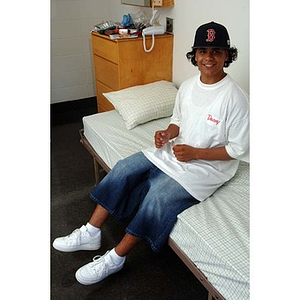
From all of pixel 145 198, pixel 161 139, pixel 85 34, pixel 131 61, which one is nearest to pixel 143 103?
pixel 131 61

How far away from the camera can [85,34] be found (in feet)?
11.3

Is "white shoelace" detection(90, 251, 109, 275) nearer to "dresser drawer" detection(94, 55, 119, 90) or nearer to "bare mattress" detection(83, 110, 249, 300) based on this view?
"bare mattress" detection(83, 110, 249, 300)

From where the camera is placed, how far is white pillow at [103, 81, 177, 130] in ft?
6.88

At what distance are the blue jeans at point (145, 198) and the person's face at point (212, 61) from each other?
1.63ft

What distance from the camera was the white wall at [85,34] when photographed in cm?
227

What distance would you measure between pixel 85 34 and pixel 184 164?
8.34 ft

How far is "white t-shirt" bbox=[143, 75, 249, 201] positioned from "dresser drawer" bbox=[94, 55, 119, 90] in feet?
3.72

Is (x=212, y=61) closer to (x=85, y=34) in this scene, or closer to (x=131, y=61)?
(x=131, y=61)

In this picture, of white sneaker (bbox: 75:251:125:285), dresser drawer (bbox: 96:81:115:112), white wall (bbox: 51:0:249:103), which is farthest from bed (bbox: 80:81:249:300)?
dresser drawer (bbox: 96:81:115:112)

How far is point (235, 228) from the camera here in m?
1.23

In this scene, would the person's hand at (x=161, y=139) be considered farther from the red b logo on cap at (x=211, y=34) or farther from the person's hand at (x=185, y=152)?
the red b logo on cap at (x=211, y=34)

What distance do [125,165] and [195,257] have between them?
1.79 feet
